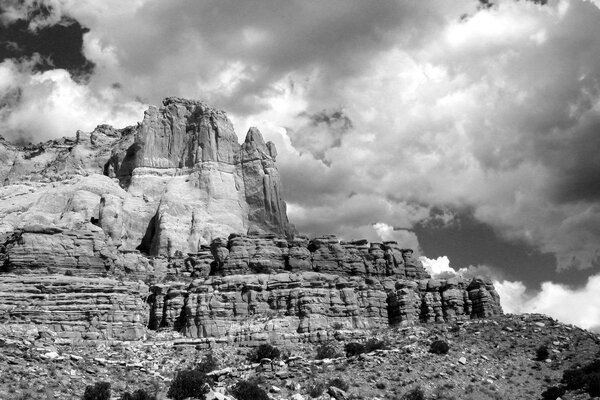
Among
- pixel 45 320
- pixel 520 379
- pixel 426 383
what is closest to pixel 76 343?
pixel 45 320

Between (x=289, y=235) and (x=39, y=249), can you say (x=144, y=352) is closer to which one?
(x=39, y=249)

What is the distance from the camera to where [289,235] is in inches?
4628

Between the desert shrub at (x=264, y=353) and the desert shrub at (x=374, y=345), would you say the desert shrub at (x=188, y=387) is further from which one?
the desert shrub at (x=374, y=345)

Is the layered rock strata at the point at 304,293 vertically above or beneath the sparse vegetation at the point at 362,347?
above

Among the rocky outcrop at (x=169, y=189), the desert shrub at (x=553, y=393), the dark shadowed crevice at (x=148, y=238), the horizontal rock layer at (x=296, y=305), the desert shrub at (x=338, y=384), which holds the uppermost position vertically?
the rocky outcrop at (x=169, y=189)

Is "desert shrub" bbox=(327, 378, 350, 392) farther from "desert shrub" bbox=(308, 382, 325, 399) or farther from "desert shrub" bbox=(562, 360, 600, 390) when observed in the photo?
"desert shrub" bbox=(562, 360, 600, 390)

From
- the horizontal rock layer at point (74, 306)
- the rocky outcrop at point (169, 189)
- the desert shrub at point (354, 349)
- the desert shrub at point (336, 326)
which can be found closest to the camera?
the desert shrub at point (354, 349)

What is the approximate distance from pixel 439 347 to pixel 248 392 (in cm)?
2233

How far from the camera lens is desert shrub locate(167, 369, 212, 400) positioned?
163 feet

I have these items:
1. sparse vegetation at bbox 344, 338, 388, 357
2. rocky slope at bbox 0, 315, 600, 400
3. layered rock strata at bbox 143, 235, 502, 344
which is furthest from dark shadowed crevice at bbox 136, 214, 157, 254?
sparse vegetation at bbox 344, 338, 388, 357

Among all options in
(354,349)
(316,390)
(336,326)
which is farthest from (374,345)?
(316,390)

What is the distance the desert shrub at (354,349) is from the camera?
216ft

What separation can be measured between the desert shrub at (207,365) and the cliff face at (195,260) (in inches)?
262

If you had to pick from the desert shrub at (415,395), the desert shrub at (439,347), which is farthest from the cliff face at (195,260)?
the desert shrub at (415,395)
